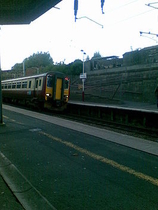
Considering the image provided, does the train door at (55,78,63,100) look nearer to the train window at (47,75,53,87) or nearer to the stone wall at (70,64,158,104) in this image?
the train window at (47,75,53,87)

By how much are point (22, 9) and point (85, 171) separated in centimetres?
505

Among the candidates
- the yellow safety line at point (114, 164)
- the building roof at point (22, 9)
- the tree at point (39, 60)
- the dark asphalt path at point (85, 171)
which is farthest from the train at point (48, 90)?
the tree at point (39, 60)

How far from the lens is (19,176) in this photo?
12.9ft

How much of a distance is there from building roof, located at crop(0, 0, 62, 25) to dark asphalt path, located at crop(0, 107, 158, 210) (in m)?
3.93

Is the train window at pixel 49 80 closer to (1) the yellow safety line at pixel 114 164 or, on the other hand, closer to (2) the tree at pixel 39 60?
(1) the yellow safety line at pixel 114 164

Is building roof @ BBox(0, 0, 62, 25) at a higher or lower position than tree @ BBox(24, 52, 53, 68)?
lower

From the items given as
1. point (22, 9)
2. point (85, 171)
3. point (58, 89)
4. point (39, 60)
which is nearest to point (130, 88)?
point (58, 89)

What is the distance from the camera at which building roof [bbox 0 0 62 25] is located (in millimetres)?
5782

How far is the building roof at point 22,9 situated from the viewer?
578 cm

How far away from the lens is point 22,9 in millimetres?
6383

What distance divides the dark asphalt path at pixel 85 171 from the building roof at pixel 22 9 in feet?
12.9

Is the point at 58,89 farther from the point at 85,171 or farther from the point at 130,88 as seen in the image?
the point at 85,171

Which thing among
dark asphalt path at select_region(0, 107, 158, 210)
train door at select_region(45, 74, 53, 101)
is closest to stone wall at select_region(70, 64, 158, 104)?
train door at select_region(45, 74, 53, 101)

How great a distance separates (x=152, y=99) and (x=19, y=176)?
1949 centimetres
